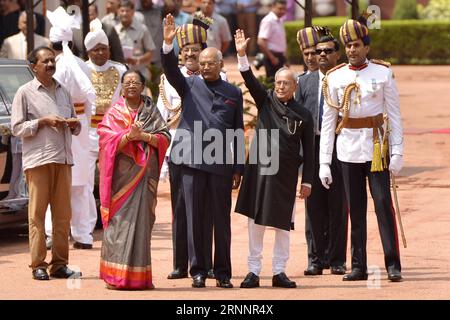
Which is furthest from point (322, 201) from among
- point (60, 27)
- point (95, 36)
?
point (60, 27)

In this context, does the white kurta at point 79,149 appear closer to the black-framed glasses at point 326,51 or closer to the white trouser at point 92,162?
the white trouser at point 92,162

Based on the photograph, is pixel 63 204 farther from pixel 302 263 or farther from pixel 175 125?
pixel 302 263

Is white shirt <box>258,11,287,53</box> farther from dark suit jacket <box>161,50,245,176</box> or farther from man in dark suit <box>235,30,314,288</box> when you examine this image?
man in dark suit <box>235,30,314,288</box>

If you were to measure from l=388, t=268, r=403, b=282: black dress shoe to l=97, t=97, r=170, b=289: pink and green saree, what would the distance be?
178 cm

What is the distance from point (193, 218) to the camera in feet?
36.0

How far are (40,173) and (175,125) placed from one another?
4.01 feet

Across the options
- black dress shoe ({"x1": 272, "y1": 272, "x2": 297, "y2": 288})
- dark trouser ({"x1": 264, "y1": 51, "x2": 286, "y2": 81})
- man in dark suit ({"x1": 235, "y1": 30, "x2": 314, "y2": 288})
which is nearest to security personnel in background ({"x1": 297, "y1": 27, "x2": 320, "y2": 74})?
man in dark suit ({"x1": 235, "y1": 30, "x2": 314, "y2": 288})

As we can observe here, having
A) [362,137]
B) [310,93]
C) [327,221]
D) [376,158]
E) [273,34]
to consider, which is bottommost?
[327,221]

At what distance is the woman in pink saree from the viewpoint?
1068 cm

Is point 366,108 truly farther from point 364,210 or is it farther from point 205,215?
point 205,215

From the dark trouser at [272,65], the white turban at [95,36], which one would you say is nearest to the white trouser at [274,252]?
the white turban at [95,36]

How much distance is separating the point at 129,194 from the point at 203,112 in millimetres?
824

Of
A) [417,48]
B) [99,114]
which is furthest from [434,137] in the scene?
[417,48]

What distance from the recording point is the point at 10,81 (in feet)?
44.2
